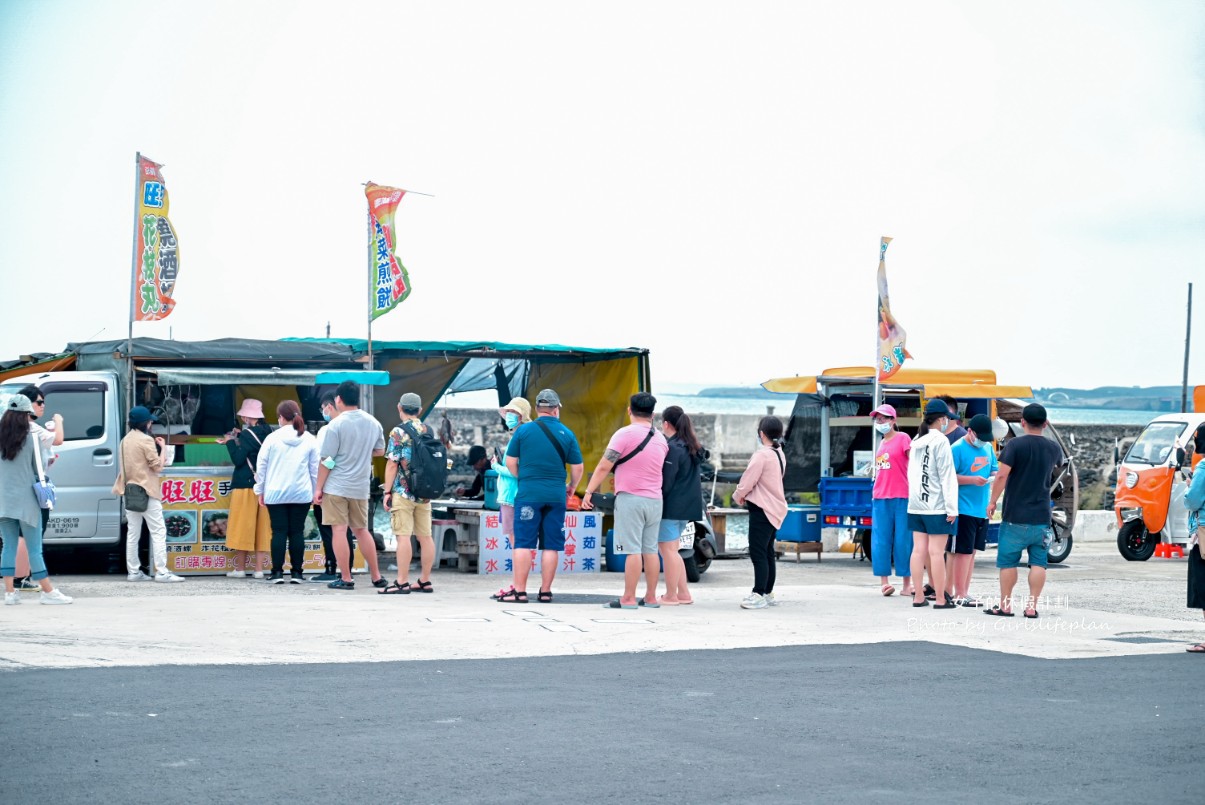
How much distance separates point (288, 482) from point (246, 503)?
792mm

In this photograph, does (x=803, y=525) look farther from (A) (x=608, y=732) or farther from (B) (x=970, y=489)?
(A) (x=608, y=732)

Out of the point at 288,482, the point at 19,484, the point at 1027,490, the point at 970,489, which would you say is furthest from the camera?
the point at 288,482

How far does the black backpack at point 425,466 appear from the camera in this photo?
11.3m

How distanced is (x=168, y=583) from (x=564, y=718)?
7029 mm

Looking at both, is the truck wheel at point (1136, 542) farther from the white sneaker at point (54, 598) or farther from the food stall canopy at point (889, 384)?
the white sneaker at point (54, 598)

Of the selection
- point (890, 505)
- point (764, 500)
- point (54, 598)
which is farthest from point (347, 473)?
point (890, 505)

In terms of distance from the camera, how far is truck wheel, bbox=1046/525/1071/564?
16.9 meters

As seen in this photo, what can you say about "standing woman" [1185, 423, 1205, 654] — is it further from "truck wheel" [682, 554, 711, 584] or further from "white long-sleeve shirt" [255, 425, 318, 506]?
"white long-sleeve shirt" [255, 425, 318, 506]

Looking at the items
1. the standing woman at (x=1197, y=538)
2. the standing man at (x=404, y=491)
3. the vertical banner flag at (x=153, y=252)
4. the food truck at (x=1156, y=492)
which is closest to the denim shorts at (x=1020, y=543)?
the standing woman at (x=1197, y=538)

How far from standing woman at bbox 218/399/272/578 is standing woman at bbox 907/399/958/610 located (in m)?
6.01

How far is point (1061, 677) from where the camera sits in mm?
7941

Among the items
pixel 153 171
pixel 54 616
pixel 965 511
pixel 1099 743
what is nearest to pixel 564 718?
pixel 1099 743

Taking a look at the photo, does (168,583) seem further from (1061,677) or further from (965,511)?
(1061,677)

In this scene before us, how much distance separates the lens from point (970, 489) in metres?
11.4
